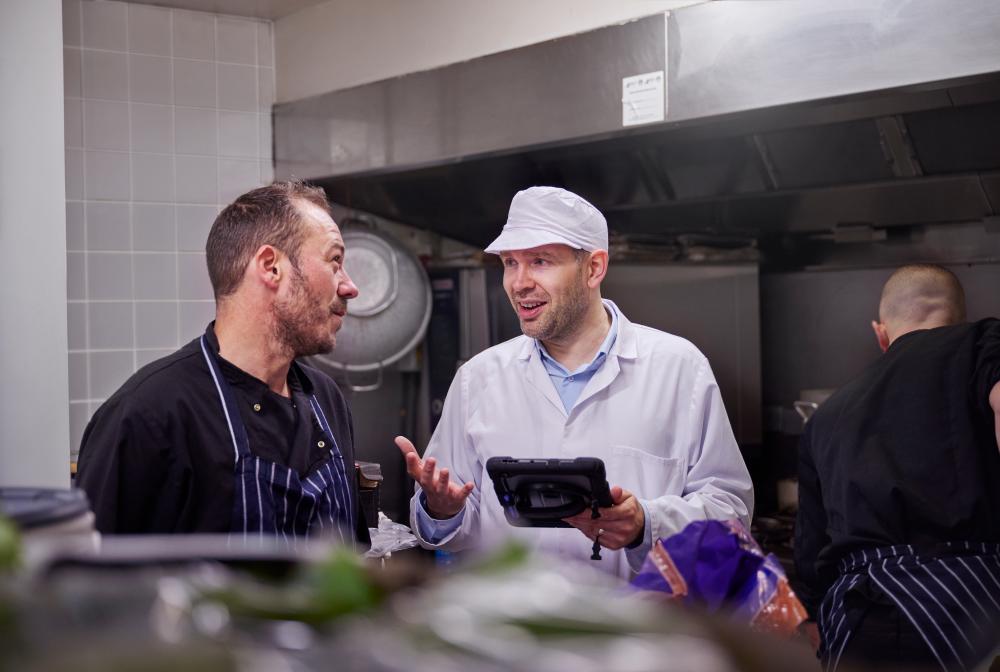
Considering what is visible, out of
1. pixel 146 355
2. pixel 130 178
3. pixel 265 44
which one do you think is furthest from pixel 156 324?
pixel 265 44

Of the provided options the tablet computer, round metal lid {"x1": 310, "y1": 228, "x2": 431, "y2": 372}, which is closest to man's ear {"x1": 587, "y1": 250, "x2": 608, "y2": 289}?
the tablet computer

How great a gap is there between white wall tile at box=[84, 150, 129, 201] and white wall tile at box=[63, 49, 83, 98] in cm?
23

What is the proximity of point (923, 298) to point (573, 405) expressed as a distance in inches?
57.3

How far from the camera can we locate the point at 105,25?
399 cm

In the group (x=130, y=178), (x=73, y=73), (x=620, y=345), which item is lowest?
(x=620, y=345)

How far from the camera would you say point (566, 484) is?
2.05m

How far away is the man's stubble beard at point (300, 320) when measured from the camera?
2111 millimetres

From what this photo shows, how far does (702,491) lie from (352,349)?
2018 millimetres

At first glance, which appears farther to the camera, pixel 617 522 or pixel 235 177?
pixel 235 177

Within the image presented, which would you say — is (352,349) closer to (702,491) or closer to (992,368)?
(702,491)

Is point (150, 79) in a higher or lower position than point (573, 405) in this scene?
higher

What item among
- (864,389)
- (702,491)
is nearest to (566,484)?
(702,491)

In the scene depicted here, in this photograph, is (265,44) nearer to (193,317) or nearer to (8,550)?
(193,317)

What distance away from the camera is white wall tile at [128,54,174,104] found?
4047mm
